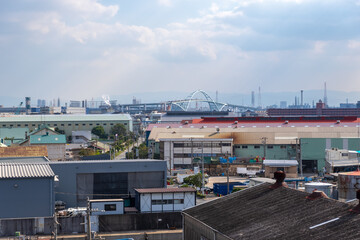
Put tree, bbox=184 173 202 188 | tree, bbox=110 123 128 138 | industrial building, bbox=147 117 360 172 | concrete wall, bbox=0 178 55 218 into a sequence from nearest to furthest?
1. concrete wall, bbox=0 178 55 218
2. tree, bbox=184 173 202 188
3. industrial building, bbox=147 117 360 172
4. tree, bbox=110 123 128 138

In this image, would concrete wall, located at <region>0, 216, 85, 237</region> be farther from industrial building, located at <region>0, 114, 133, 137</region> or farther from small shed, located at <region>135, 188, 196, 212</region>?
industrial building, located at <region>0, 114, 133, 137</region>

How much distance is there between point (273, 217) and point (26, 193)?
48.3 feet

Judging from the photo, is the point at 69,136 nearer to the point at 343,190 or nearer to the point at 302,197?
the point at 343,190

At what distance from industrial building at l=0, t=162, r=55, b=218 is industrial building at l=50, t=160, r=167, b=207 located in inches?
116

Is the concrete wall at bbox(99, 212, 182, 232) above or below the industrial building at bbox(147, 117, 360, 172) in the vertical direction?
below

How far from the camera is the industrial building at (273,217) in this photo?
1289cm

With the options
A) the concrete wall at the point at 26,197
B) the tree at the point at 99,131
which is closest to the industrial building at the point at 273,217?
the concrete wall at the point at 26,197

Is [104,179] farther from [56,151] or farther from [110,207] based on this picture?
[56,151]

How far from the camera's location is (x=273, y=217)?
48.0 feet

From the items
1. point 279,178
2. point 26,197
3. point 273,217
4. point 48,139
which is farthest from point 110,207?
point 48,139

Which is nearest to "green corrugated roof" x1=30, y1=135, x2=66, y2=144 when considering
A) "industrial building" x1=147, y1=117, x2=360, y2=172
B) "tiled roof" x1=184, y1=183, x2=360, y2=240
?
"industrial building" x1=147, y1=117, x2=360, y2=172

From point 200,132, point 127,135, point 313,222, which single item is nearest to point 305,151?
point 200,132

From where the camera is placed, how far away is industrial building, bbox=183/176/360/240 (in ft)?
42.3

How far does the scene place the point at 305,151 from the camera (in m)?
53.0
